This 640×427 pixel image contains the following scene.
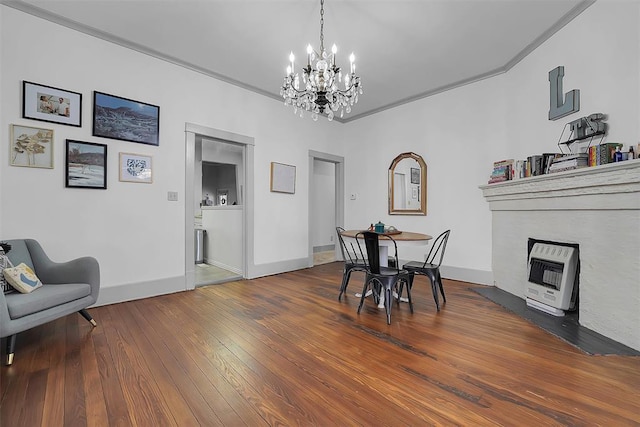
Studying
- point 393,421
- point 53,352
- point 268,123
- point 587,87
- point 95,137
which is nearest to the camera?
point 393,421

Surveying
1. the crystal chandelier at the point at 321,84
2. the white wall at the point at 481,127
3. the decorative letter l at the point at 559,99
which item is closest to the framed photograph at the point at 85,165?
the crystal chandelier at the point at 321,84

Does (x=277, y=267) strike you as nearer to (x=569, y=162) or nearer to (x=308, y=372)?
(x=308, y=372)

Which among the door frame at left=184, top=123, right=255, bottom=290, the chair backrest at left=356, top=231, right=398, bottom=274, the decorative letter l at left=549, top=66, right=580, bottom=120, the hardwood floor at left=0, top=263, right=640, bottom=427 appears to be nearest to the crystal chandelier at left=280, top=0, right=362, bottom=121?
the chair backrest at left=356, top=231, right=398, bottom=274

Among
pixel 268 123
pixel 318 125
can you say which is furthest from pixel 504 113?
pixel 268 123

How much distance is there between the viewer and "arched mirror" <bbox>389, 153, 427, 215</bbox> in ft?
15.9

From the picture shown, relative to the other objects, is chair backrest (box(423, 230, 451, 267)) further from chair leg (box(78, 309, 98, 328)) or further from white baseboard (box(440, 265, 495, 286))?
chair leg (box(78, 309, 98, 328))

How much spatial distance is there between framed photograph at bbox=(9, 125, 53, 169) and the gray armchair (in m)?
0.78

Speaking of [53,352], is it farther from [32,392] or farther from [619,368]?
[619,368]

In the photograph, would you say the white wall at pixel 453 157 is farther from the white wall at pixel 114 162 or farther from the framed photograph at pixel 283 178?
the white wall at pixel 114 162

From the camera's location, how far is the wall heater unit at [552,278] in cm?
277

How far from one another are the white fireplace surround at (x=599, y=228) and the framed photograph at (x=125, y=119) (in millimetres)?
4505

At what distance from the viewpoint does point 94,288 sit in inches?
101

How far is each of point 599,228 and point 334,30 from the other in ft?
10.6

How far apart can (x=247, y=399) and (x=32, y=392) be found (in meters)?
1.25
